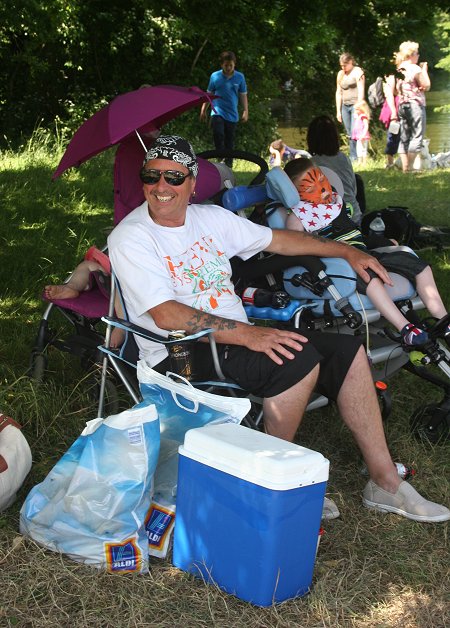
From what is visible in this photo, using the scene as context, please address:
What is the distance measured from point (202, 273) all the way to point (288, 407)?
2.26 ft

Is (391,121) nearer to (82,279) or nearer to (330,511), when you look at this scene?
(82,279)

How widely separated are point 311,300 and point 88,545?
156 cm

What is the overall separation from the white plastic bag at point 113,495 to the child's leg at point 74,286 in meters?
1.24

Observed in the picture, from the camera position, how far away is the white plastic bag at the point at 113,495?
313 centimetres

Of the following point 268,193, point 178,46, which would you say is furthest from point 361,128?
point 268,193

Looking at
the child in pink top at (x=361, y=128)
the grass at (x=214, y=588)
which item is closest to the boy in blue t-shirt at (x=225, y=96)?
the child in pink top at (x=361, y=128)

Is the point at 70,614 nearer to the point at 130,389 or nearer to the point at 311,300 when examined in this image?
the point at 130,389

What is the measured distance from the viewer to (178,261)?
3.76 m

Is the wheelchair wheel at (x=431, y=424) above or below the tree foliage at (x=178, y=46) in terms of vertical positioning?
below

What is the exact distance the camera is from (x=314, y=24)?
6465 millimetres

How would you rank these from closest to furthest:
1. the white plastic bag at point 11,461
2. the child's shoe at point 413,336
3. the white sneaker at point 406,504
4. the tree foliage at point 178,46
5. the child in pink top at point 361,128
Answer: the white plastic bag at point 11,461 < the white sneaker at point 406,504 < the child's shoe at point 413,336 < the tree foliage at point 178,46 < the child in pink top at point 361,128

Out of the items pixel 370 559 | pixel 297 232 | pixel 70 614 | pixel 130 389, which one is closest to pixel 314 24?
pixel 297 232

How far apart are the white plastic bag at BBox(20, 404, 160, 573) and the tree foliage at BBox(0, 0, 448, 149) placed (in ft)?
12.5

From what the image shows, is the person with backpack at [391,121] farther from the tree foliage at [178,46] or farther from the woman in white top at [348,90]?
the tree foliage at [178,46]
